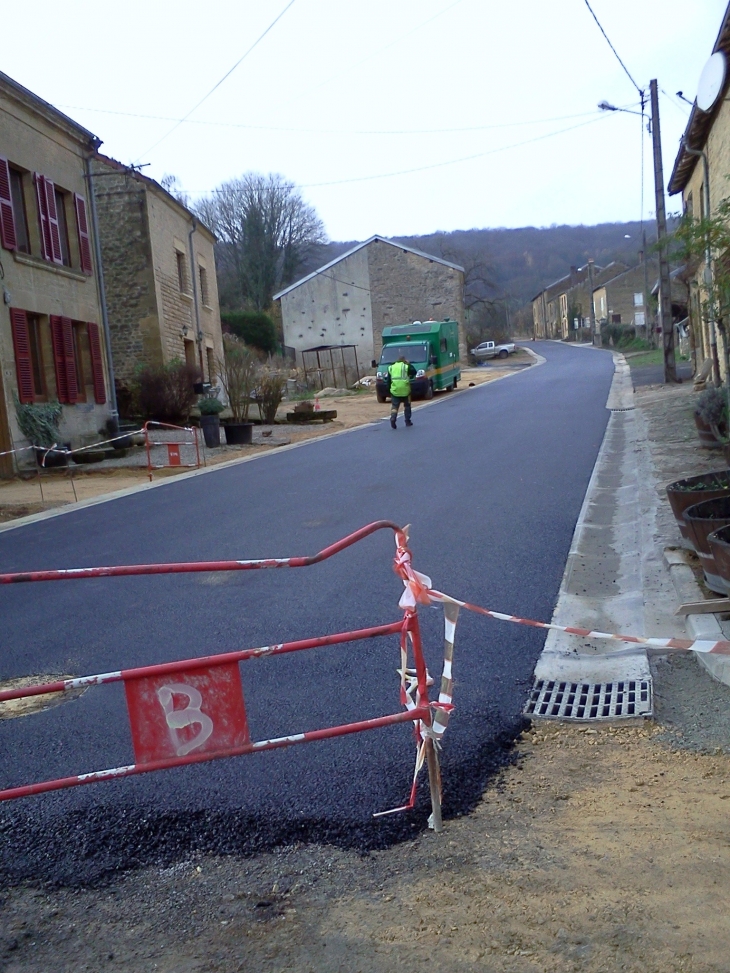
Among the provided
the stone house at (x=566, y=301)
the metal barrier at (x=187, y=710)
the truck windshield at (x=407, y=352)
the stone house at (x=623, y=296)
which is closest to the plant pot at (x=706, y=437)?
the metal barrier at (x=187, y=710)

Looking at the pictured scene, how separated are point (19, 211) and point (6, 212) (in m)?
1.36

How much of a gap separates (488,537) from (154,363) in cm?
2034

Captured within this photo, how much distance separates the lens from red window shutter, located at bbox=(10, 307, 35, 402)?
57.6 ft

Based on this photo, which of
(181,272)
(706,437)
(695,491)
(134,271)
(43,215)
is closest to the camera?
(695,491)

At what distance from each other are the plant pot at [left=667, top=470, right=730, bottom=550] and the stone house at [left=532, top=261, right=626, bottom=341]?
3480 inches

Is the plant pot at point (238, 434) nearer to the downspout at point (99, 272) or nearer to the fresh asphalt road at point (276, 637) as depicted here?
the downspout at point (99, 272)

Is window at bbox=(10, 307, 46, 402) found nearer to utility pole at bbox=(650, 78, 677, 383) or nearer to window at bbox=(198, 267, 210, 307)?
window at bbox=(198, 267, 210, 307)

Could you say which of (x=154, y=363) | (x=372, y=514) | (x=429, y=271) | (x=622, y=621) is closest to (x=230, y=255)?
(x=429, y=271)

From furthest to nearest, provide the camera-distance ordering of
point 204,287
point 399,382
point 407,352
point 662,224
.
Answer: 1. point 407,352
2. point 204,287
3. point 662,224
4. point 399,382

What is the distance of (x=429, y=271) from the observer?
177 ft

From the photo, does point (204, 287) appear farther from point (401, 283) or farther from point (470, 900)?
point (470, 900)

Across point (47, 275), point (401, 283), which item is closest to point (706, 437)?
point (47, 275)

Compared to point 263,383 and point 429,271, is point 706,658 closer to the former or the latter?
point 263,383

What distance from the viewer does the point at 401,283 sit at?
5409 centimetres
